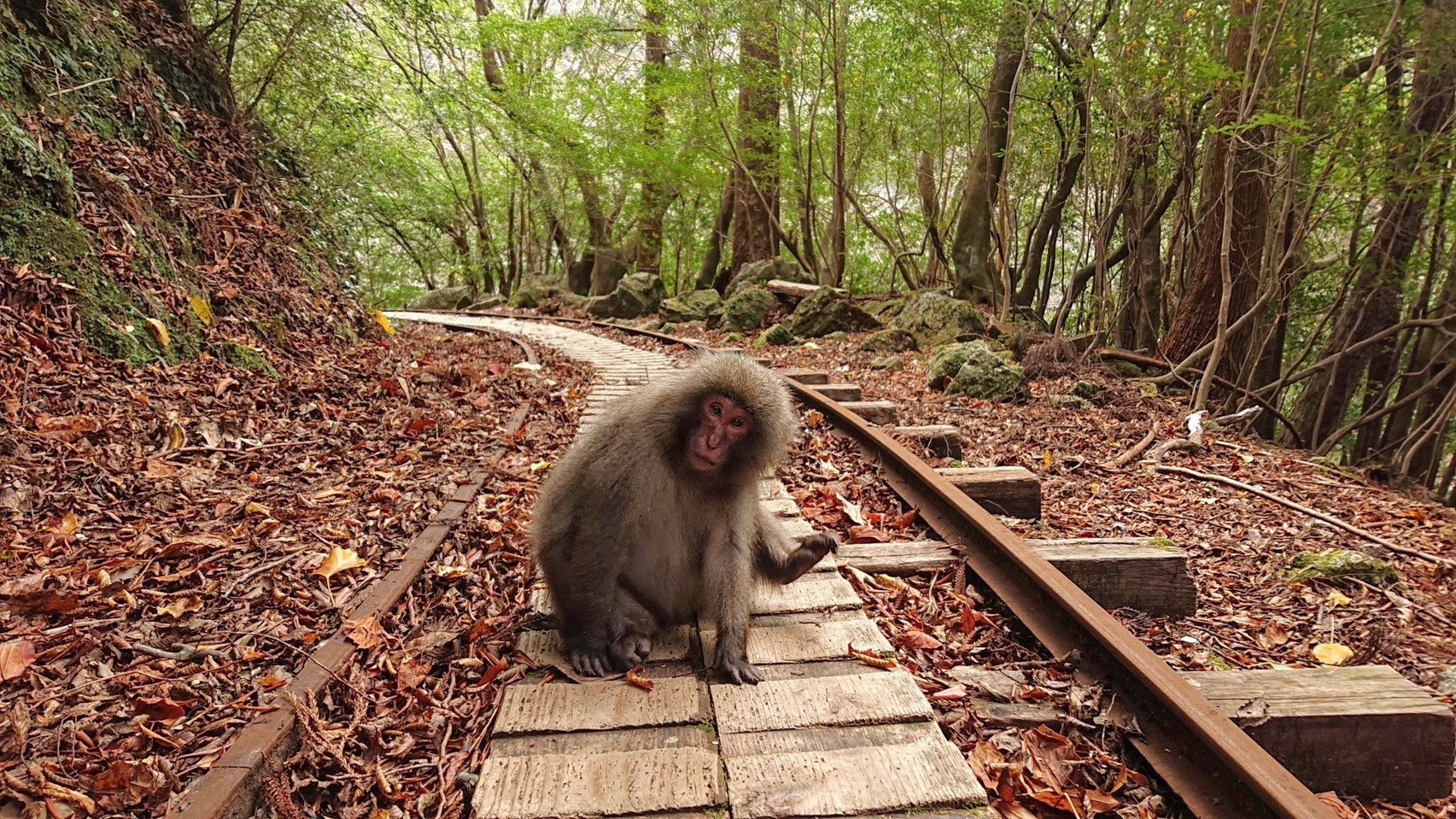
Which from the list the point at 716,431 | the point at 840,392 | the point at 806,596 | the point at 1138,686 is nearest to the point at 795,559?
the point at 806,596

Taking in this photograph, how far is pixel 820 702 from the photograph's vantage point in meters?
2.75

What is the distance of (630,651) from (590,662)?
0.17 meters

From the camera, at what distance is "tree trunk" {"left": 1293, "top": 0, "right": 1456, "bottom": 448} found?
7.93 metres

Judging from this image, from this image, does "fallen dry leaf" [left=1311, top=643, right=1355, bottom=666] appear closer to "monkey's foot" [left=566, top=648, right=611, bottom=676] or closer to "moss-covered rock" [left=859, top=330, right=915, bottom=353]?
"monkey's foot" [left=566, top=648, right=611, bottom=676]

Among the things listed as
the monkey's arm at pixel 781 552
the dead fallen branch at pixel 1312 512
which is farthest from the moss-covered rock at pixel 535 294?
the monkey's arm at pixel 781 552

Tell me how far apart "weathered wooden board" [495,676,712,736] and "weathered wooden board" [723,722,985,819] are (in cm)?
34

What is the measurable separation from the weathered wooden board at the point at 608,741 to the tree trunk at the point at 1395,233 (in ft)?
30.2

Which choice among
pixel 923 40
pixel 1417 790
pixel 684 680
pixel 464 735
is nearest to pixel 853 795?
pixel 684 680

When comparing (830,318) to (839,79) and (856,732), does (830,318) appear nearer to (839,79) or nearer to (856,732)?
(839,79)

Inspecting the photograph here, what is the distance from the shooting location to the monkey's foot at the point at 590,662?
2.99 m

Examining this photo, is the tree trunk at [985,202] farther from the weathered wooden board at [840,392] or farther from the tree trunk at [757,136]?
the weathered wooden board at [840,392]

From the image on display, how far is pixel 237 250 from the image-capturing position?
24.4 feet

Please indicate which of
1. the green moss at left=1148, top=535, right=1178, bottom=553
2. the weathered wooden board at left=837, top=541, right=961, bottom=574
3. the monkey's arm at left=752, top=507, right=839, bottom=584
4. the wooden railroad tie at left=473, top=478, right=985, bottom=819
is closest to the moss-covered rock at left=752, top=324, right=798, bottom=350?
the weathered wooden board at left=837, top=541, right=961, bottom=574

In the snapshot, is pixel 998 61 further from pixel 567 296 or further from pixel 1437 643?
pixel 567 296
